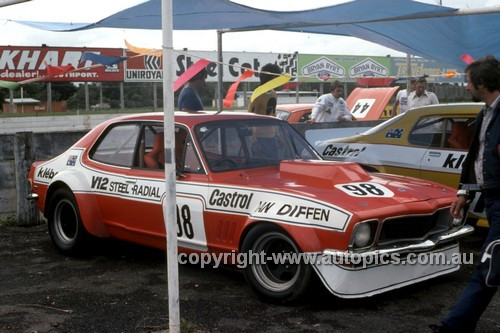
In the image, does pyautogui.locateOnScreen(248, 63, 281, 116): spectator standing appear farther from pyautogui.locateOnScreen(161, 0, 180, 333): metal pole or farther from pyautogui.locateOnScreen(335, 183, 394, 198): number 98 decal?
pyautogui.locateOnScreen(161, 0, 180, 333): metal pole

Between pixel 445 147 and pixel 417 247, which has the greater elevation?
pixel 445 147

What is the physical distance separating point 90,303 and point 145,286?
573mm

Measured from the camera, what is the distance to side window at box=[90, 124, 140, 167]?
249 inches

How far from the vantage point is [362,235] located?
15.3 feet

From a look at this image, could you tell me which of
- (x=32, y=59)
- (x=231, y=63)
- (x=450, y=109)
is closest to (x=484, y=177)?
(x=450, y=109)

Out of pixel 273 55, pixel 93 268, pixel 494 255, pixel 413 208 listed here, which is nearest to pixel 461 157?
pixel 413 208

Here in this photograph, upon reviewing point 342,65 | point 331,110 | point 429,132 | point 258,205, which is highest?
point 342,65

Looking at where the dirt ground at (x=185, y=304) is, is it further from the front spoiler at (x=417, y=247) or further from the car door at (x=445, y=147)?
the car door at (x=445, y=147)

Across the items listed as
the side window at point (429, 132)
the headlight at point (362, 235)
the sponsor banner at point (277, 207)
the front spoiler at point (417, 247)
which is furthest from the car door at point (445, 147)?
the sponsor banner at point (277, 207)

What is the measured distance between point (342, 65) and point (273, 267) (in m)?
22.8

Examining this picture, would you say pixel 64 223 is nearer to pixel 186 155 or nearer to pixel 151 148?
pixel 151 148

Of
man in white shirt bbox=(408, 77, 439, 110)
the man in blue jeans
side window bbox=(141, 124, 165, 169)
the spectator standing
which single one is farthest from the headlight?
man in white shirt bbox=(408, 77, 439, 110)

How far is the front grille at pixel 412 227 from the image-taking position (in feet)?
15.9

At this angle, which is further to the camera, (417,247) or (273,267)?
(273,267)
